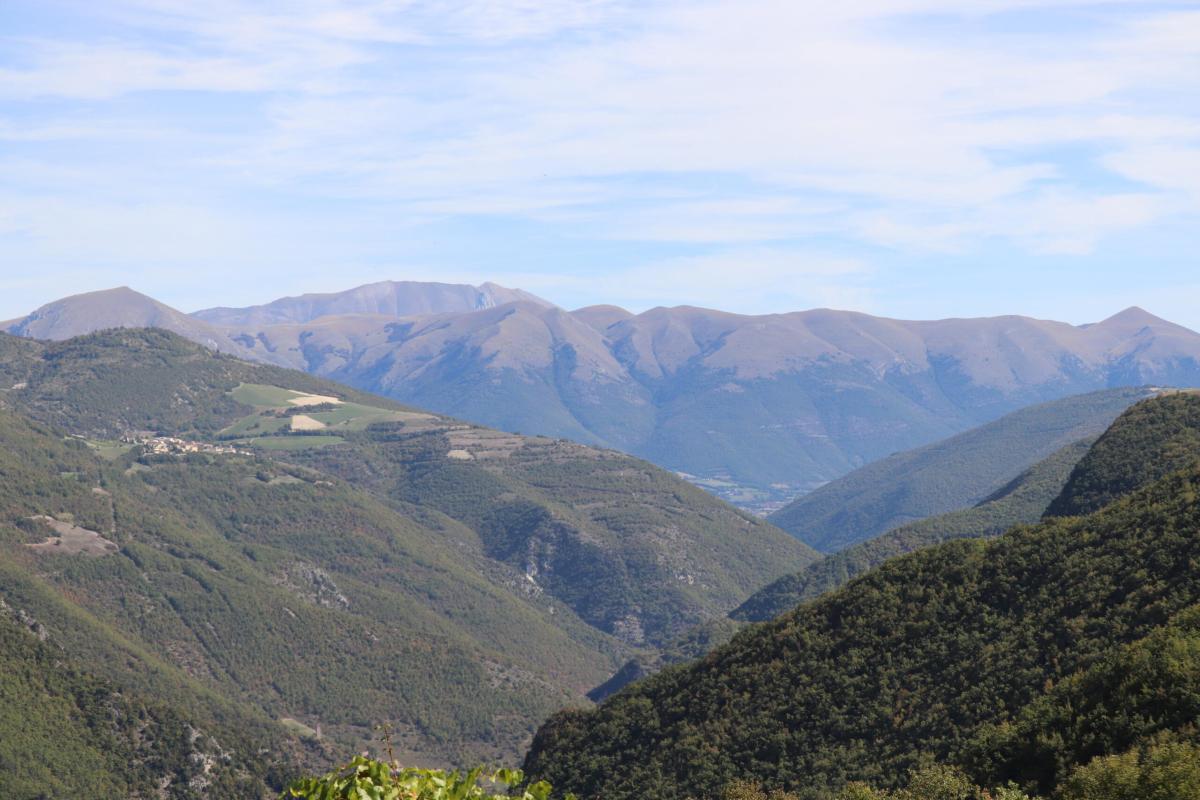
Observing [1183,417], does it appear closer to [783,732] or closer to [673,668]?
[673,668]

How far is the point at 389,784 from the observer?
2353cm

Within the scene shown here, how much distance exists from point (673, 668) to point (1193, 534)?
55362 millimetres

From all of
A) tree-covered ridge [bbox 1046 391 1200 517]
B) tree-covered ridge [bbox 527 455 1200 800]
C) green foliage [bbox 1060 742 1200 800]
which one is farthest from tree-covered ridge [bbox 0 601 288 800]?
green foliage [bbox 1060 742 1200 800]

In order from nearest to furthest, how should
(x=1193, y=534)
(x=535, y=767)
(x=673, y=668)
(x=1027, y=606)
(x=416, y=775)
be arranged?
(x=416, y=775), (x=1193, y=534), (x=1027, y=606), (x=535, y=767), (x=673, y=668)

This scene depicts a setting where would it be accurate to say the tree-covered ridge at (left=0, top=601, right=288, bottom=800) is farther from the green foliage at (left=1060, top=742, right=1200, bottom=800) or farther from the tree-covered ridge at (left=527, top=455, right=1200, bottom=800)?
the green foliage at (left=1060, top=742, right=1200, bottom=800)

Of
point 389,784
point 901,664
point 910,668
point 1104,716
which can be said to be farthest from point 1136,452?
point 389,784

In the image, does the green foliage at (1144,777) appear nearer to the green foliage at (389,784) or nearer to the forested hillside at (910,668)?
the forested hillside at (910,668)

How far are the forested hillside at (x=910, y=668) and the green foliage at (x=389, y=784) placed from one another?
5182cm

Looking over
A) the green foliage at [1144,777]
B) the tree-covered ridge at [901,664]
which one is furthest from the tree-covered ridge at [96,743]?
the green foliage at [1144,777]

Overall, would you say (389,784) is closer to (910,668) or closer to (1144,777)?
(1144,777)

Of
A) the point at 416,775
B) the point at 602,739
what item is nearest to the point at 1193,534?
the point at 602,739

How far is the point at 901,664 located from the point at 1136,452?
84.5 metres

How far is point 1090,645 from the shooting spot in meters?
89.0

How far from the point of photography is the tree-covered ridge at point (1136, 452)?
161m
